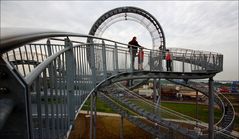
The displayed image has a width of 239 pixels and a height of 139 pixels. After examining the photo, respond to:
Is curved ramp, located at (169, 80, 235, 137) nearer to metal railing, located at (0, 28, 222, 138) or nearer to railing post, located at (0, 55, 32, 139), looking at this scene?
metal railing, located at (0, 28, 222, 138)

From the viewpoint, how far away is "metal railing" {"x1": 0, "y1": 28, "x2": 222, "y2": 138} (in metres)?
1.01

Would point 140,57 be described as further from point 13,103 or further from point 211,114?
point 13,103

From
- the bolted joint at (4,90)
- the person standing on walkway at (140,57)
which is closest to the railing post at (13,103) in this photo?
the bolted joint at (4,90)

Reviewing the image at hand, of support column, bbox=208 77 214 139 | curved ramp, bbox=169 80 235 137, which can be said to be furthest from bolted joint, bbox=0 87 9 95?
curved ramp, bbox=169 80 235 137

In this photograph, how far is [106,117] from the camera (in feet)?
69.5

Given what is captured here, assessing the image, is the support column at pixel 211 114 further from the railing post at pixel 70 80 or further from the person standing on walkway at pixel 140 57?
the railing post at pixel 70 80

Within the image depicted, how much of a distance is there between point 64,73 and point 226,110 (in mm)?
18548

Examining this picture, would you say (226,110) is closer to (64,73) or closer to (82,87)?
(82,87)

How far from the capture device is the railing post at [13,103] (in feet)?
3.21

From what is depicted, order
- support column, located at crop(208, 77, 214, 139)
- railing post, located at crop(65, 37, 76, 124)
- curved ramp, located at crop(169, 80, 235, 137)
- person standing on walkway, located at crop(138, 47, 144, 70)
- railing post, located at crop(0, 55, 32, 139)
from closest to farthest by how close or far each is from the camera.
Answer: railing post, located at crop(0, 55, 32, 139) < railing post, located at crop(65, 37, 76, 124) < person standing on walkway, located at crop(138, 47, 144, 70) < support column, located at crop(208, 77, 214, 139) < curved ramp, located at crop(169, 80, 235, 137)

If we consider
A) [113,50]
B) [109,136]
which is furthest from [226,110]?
[113,50]

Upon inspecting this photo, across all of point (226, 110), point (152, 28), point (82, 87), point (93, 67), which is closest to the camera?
point (82, 87)

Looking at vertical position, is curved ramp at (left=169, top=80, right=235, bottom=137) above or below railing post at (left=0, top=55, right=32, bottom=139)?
below

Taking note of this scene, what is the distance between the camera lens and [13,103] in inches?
39.2
